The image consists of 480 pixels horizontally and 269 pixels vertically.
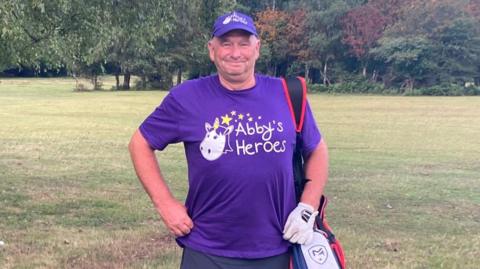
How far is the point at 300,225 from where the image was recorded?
299 cm

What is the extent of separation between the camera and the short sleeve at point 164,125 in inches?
119

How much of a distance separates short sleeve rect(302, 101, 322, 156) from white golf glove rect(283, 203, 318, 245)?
29cm

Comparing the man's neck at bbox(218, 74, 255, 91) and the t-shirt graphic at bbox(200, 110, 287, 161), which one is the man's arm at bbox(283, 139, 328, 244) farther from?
the man's neck at bbox(218, 74, 255, 91)

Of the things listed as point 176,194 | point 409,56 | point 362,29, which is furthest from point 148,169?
point 362,29

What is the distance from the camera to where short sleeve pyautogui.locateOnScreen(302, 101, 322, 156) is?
313 cm

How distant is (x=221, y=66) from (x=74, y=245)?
4.24m

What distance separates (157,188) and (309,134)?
0.79 metres

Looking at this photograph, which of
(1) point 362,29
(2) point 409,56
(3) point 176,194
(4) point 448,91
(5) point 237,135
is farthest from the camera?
(1) point 362,29

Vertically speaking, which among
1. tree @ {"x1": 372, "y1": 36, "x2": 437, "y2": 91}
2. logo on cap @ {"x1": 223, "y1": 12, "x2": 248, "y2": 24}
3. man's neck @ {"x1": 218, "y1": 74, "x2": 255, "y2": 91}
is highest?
logo on cap @ {"x1": 223, "y1": 12, "x2": 248, "y2": 24}

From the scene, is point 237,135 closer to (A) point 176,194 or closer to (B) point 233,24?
(B) point 233,24

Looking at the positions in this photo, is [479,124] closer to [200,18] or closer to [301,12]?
[200,18]

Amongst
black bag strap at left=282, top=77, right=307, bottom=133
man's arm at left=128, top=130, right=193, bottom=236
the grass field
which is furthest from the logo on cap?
the grass field

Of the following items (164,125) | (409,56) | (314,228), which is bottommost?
(409,56)

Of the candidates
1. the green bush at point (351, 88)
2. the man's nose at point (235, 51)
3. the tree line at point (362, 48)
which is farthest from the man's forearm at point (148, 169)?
the green bush at point (351, 88)
